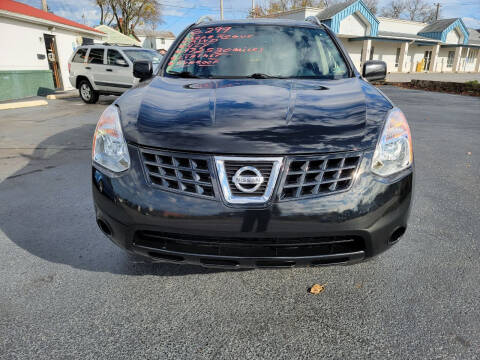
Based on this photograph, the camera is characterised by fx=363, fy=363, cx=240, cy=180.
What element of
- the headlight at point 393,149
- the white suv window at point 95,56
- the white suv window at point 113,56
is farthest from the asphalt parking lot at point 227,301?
the white suv window at point 95,56

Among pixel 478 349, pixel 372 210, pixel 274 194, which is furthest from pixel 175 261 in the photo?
pixel 478 349

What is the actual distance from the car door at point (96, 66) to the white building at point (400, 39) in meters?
21.0

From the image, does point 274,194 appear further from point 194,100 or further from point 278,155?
point 194,100

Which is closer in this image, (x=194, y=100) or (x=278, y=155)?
(x=278, y=155)

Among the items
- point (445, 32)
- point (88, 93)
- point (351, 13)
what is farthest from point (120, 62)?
point (445, 32)

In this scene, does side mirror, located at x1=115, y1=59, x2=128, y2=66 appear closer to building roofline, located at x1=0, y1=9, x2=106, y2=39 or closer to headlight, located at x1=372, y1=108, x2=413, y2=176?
building roofline, located at x1=0, y1=9, x2=106, y2=39

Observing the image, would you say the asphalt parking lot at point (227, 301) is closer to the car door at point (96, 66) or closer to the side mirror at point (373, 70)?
the side mirror at point (373, 70)

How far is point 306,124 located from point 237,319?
3.63 feet

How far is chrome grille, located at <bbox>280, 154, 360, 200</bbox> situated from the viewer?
5.63 feet

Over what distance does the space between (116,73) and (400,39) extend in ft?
108

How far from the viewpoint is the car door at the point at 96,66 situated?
11586mm

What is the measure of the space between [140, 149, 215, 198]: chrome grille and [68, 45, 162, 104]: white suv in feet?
32.7

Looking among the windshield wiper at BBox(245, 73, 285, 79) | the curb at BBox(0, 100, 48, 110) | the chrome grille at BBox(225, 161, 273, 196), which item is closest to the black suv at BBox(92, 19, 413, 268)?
the chrome grille at BBox(225, 161, 273, 196)

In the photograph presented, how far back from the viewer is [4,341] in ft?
5.90
